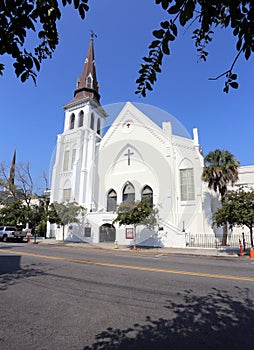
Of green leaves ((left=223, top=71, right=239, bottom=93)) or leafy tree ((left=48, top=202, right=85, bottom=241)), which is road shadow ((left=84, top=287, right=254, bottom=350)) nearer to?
green leaves ((left=223, top=71, right=239, bottom=93))

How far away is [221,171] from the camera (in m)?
22.5

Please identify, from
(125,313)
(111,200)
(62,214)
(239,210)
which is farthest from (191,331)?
(111,200)

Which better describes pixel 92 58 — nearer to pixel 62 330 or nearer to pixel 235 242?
pixel 235 242

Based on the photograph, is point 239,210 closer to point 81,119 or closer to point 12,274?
point 12,274

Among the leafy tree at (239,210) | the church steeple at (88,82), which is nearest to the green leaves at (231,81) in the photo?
the leafy tree at (239,210)

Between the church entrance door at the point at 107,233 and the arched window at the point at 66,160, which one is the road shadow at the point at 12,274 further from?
the arched window at the point at 66,160

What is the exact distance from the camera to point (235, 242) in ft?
78.2

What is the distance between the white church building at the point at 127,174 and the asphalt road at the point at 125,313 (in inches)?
654

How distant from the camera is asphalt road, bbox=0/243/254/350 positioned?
3254mm

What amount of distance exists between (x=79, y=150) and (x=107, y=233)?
44.5ft

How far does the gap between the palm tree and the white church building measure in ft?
11.6

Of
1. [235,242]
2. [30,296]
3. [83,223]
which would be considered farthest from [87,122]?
[30,296]

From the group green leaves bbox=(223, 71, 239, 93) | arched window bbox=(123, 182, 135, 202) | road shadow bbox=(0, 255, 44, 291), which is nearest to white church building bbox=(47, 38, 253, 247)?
arched window bbox=(123, 182, 135, 202)

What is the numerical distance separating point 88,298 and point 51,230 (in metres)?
30.8
